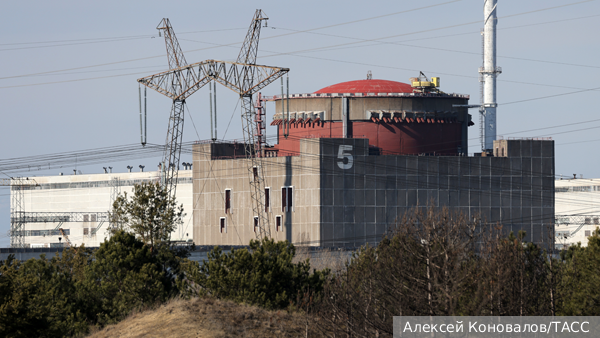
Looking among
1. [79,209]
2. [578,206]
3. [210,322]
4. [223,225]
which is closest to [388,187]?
[223,225]

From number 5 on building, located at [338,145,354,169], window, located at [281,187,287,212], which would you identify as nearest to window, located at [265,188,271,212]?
window, located at [281,187,287,212]

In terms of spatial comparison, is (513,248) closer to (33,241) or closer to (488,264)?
(488,264)

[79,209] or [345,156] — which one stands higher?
[345,156]

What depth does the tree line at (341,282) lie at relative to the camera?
39.8 m

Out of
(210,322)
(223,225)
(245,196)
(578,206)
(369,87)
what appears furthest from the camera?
(578,206)

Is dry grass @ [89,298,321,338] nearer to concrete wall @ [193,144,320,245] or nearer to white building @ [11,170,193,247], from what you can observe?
concrete wall @ [193,144,320,245]

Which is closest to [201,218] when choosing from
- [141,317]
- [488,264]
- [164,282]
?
[164,282]

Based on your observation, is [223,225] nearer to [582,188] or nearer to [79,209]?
[582,188]

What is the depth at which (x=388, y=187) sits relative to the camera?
352 ft

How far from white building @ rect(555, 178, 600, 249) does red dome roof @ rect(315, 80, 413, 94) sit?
5037 centimetres

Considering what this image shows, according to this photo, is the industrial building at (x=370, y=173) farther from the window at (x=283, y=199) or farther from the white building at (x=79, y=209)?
the white building at (x=79, y=209)

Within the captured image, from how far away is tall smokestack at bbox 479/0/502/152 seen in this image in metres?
132

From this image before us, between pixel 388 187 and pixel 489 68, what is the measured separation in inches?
1418

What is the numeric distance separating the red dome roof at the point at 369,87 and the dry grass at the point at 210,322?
7203 cm
